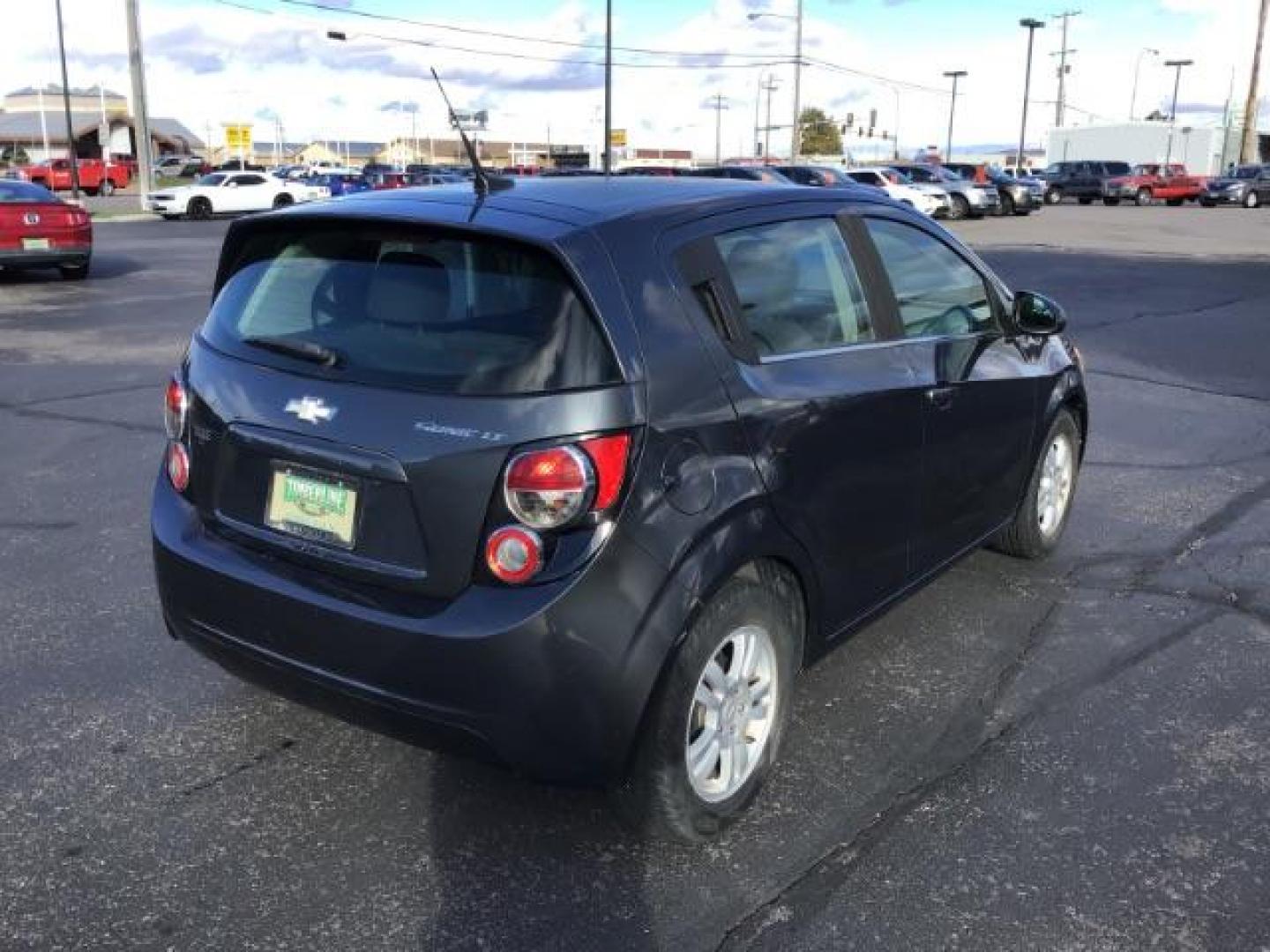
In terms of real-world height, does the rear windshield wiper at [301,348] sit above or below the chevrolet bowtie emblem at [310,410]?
above

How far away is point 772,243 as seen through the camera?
3406 mm


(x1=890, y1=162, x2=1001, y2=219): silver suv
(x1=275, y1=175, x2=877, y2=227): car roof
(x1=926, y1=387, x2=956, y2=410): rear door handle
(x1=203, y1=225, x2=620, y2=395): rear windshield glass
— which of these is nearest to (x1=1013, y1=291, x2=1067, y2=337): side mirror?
(x1=926, y1=387, x2=956, y2=410): rear door handle

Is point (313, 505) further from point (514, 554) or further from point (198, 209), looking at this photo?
point (198, 209)

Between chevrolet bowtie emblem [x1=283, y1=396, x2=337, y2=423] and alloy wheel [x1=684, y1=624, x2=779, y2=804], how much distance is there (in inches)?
43.8

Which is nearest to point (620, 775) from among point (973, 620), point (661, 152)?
point (973, 620)

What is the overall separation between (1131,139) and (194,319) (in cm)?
7791

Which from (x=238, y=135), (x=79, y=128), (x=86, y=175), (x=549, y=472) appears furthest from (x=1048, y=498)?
(x=79, y=128)

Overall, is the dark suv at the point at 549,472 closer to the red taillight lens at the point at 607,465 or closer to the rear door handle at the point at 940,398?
the red taillight lens at the point at 607,465

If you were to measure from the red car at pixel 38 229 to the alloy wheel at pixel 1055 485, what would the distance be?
15054mm

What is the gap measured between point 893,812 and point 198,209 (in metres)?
38.4

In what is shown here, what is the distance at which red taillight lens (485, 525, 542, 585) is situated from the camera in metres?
2.64

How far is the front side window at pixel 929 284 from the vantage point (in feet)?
12.7

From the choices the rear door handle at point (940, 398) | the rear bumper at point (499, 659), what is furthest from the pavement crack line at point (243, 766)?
the rear door handle at point (940, 398)

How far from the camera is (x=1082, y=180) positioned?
5125 centimetres
